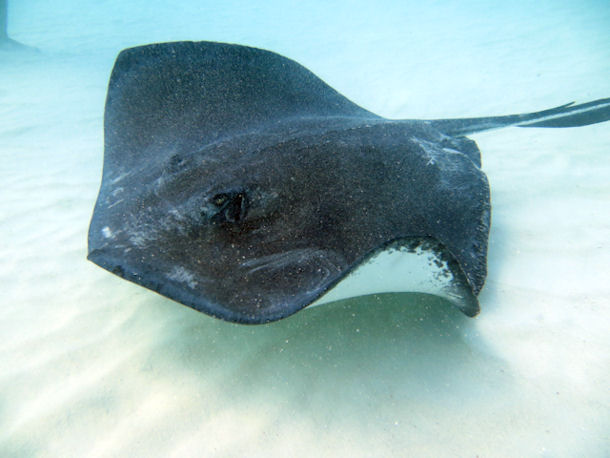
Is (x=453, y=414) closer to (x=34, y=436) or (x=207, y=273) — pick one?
(x=207, y=273)

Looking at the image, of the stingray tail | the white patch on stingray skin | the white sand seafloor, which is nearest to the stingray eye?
the white patch on stingray skin

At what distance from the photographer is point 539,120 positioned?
3535 mm

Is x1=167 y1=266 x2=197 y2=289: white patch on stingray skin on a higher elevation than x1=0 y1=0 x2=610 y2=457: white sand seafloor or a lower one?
higher

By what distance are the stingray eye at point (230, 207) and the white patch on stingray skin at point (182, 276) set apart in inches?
14.7

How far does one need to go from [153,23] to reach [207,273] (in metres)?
22.9

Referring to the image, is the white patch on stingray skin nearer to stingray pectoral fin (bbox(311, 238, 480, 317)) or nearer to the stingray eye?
the stingray eye

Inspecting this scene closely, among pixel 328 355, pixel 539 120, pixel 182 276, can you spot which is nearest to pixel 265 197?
pixel 182 276

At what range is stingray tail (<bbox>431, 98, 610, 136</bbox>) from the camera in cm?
327

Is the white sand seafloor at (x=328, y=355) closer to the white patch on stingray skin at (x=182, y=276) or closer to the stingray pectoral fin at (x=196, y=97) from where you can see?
the white patch on stingray skin at (x=182, y=276)

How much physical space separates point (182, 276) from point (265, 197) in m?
0.69

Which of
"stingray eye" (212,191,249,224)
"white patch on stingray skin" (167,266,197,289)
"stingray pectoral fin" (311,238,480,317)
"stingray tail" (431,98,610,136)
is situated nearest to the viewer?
"white patch on stingray skin" (167,266,197,289)

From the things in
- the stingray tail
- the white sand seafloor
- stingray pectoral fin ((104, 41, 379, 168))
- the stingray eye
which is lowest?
the white sand seafloor

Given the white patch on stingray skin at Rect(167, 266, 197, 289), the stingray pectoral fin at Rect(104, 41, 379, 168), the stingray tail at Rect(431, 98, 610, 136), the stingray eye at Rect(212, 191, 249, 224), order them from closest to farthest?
the white patch on stingray skin at Rect(167, 266, 197, 289), the stingray eye at Rect(212, 191, 249, 224), the stingray pectoral fin at Rect(104, 41, 379, 168), the stingray tail at Rect(431, 98, 610, 136)

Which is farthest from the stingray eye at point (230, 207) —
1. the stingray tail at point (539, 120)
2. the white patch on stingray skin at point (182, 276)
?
the stingray tail at point (539, 120)
